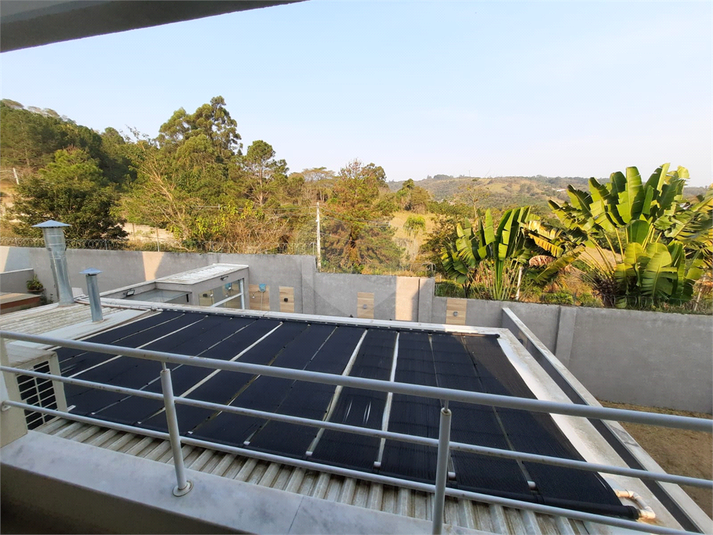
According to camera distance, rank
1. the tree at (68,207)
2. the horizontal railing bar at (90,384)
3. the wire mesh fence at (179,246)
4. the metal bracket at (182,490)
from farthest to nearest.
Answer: the tree at (68,207) → the wire mesh fence at (179,246) → the horizontal railing bar at (90,384) → the metal bracket at (182,490)

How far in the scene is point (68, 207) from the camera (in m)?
15.1

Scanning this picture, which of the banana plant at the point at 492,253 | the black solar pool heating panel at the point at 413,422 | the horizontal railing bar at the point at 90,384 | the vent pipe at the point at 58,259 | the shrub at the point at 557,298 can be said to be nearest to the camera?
the horizontal railing bar at the point at 90,384

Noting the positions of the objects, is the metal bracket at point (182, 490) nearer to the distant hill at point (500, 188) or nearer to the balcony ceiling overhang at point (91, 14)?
the balcony ceiling overhang at point (91, 14)

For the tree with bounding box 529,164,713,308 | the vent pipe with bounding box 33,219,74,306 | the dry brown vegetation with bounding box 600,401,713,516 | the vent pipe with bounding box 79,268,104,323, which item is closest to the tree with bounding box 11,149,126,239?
the vent pipe with bounding box 33,219,74,306

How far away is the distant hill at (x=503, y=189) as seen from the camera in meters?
12.9

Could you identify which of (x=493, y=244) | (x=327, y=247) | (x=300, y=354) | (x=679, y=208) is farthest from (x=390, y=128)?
(x=300, y=354)

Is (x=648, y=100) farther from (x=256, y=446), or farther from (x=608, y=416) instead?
(x=256, y=446)

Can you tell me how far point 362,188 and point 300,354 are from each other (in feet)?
42.5

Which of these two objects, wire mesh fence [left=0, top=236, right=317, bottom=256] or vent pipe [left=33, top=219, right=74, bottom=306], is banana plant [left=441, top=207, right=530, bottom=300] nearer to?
wire mesh fence [left=0, top=236, right=317, bottom=256]

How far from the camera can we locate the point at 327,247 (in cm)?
1337

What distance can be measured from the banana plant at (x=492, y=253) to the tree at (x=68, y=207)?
17101 mm

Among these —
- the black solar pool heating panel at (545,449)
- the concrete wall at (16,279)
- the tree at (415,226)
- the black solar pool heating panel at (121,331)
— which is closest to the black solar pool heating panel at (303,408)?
the black solar pool heating panel at (545,449)

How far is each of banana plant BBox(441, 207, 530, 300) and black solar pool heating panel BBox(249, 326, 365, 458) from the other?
21.0 ft

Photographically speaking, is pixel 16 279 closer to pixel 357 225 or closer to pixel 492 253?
pixel 357 225
